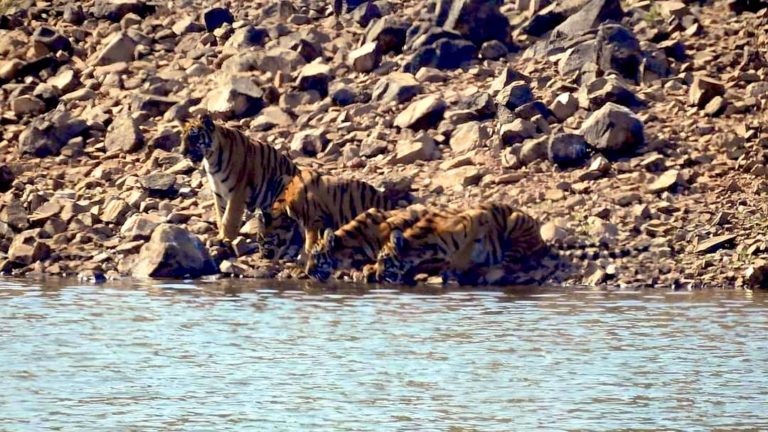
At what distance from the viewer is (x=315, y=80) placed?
16.4m

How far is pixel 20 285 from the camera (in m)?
12.6

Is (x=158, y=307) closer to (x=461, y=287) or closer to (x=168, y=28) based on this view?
(x=461, y=287)

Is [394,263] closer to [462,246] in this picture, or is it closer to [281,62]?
[462,246]

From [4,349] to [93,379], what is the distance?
44.5 inches

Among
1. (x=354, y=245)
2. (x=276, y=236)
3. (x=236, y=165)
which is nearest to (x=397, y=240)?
(x=354, y=245)

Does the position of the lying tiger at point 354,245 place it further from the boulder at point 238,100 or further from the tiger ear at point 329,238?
the boulder at point 238,100

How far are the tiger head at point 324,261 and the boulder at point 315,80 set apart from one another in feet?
11.3

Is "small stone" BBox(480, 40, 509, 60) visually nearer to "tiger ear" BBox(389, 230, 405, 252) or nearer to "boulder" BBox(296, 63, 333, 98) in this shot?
"boulder" BBox(296, 63, 333, 98)

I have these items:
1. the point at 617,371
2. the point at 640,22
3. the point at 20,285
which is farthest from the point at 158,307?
the point at 640,22

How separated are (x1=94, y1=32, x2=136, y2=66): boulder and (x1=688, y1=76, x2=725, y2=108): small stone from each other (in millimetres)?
6583

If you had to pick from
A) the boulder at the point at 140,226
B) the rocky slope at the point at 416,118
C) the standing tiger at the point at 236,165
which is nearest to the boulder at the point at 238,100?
the rocky slope at the point at 416,118

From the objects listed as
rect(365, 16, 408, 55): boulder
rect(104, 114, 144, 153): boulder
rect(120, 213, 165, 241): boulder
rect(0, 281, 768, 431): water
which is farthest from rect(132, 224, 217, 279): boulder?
rect(365, 16, 408, 55): boulder

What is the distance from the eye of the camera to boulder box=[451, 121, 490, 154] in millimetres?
14773

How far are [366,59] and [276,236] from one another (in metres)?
3.72
